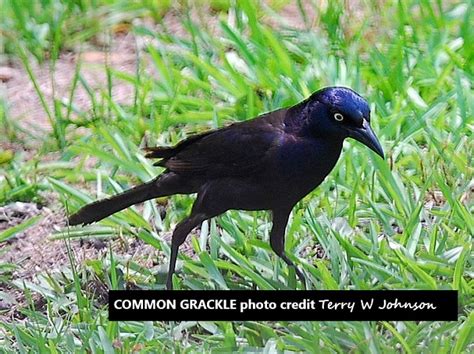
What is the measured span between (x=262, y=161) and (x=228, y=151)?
0.08 meters

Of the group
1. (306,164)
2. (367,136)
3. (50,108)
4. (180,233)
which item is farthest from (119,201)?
(50,108)

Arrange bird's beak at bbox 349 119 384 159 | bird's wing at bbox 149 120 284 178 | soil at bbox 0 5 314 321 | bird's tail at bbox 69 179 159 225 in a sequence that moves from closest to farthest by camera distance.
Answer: bird's beak at bbox 349 119 384 159, bird's wing at bbox 149 120 284 178, bird's tail at bbox 69 179 159 225, soil at bbox 0 5 314 321

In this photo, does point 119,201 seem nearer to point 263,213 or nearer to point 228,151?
point 228,151

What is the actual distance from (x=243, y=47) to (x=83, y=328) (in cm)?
123

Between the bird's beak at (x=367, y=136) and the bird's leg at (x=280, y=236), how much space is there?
0.83ft

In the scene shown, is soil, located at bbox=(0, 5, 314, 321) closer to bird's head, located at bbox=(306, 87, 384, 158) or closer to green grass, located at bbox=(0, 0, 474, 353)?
green grass, located at bbox=(0, 0, 474, 353)

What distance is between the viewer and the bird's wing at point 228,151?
2.64 meters

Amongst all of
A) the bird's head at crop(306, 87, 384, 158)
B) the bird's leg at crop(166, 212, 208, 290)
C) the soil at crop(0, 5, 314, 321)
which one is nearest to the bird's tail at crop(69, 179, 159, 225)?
the bird's leg at crop(166, 212, 208, 290)

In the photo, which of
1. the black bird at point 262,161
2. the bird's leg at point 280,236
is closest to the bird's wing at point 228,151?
the black bird at point 262,161

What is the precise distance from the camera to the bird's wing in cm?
264

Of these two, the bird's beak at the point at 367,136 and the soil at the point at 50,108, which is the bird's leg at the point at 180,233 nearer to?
the soil at the point at 50,108

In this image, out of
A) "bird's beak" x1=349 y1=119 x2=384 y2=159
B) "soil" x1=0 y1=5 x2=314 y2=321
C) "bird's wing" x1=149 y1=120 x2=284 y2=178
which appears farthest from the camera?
"soil" x1=0 y1=5 x2=314 y2=321

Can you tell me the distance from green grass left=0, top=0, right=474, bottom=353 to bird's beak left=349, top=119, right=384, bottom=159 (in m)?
0.39

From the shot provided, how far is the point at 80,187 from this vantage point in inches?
126
